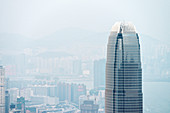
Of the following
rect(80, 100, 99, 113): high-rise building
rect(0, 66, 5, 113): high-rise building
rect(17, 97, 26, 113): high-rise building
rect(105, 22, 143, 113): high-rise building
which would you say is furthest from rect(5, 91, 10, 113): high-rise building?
rect(105, 22, 143, 113): high-rise building

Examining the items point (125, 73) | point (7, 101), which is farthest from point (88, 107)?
point (125, 73)

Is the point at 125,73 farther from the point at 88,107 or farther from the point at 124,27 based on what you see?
the point at 88,107

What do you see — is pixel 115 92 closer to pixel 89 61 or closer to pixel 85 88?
pixel 89 61

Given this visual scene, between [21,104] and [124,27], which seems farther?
[21,104]

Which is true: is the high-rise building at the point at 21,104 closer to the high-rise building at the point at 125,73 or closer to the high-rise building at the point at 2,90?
the high-rise building at the point at 2,90

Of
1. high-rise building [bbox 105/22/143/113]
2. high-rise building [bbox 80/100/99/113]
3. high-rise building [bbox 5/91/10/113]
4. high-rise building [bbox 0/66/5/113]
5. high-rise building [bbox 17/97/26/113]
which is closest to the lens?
high-rise building [bbox 105/22/143/113]

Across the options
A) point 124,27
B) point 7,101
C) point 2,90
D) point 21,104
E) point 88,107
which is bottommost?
point 88,107

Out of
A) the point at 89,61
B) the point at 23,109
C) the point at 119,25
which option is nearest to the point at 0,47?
the point at 23,109

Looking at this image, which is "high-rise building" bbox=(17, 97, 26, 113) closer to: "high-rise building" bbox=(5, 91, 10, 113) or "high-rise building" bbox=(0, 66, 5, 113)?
"high-rise building" bbox=(5, 91, 10, 113)
